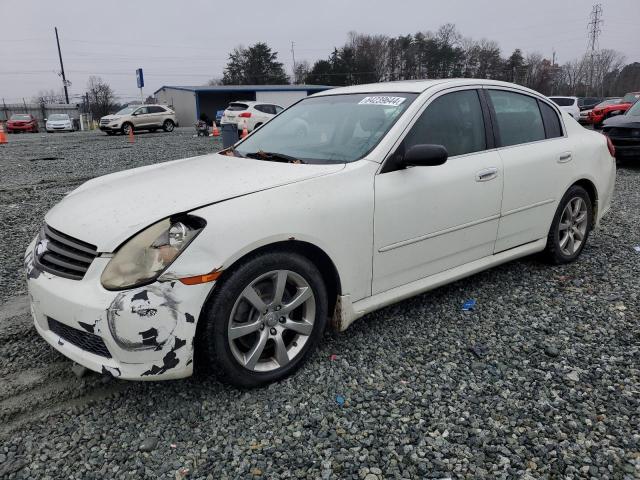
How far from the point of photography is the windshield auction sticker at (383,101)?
3352 mm

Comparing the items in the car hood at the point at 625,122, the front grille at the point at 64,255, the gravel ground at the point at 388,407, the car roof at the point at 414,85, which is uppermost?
the car roof at the point at 414,85

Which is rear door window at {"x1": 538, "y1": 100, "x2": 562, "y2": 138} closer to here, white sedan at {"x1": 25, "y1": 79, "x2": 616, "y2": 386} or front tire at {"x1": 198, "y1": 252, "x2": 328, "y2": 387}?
white sedan at {"x1": 25, "y1": 79, "x2": 616, "y2": 386}

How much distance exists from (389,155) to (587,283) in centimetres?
233

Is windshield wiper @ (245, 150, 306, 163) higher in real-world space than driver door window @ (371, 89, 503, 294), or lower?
higher

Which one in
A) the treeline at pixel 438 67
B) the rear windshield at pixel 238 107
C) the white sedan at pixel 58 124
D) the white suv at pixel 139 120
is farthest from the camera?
the treeline at pixel 438 67

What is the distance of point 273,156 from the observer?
11.0 feet

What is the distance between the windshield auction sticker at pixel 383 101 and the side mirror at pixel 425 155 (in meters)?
0.52

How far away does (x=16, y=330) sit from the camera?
3.40m

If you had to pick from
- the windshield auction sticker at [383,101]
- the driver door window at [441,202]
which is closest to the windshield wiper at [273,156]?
the driver door window at [441,202]

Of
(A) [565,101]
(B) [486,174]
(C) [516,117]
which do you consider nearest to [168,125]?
(A) [565,101]

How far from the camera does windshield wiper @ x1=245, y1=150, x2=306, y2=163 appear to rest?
10.6ft

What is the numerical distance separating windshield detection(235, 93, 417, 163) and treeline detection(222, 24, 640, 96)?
193 feet

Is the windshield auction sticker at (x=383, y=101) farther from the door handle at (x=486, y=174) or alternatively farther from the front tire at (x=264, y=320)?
the front tire at (x=264, y=320)

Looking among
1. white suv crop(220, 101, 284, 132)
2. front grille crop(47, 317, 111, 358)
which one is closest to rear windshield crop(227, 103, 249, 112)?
white suv crop(220, 101, 284, 132)
